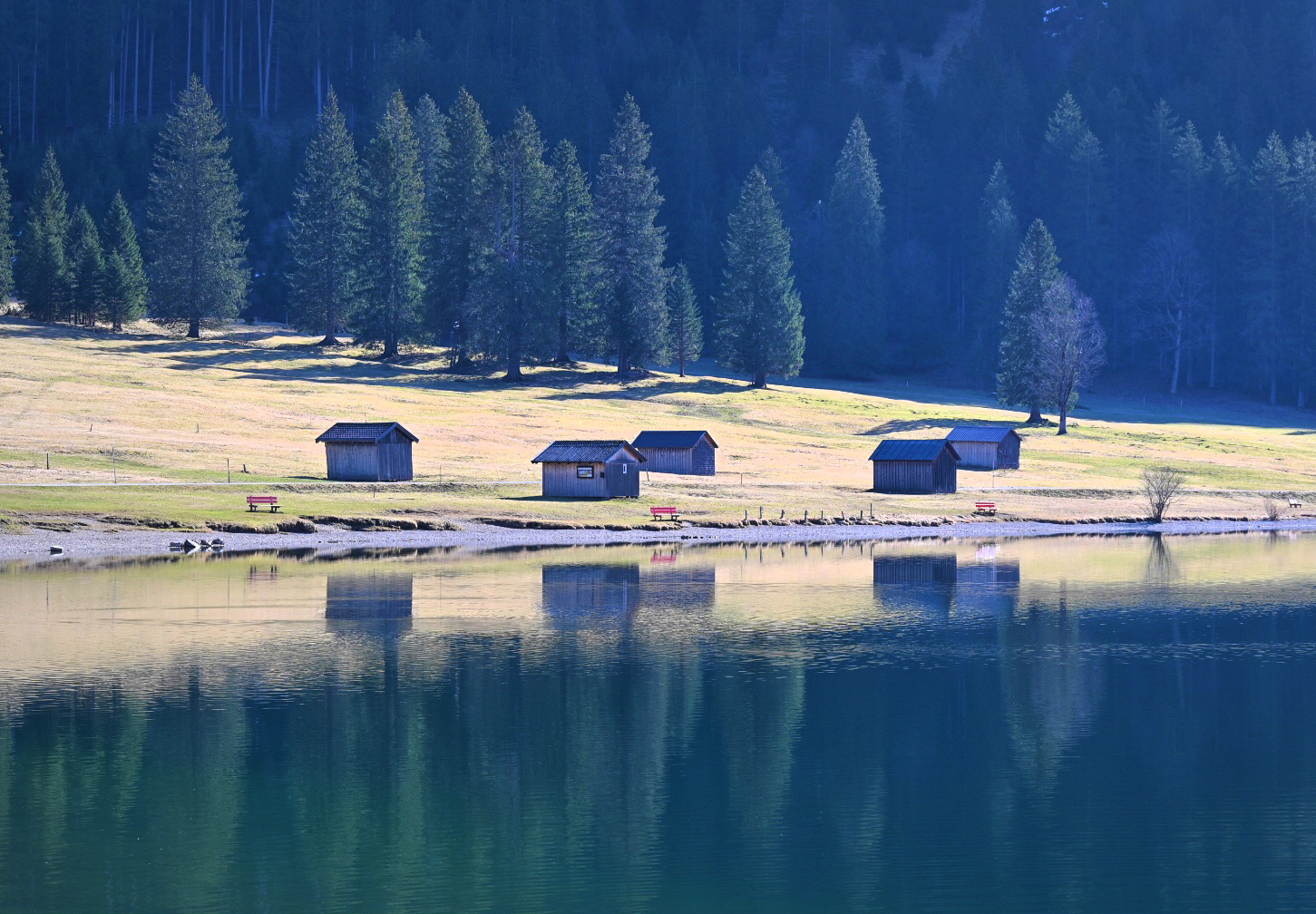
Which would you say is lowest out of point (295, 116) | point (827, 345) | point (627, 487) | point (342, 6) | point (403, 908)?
point (403, 908)

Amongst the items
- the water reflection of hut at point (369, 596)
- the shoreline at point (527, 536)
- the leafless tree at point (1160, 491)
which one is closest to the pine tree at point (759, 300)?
the leafless tree at point (1160, 491)

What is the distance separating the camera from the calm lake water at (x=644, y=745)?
2247 cm

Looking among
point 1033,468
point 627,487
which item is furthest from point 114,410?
point 1033,468

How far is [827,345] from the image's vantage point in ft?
460

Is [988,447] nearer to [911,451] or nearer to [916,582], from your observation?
[911,451]

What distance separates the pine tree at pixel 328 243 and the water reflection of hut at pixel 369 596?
208ft

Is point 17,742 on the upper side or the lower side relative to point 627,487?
lower

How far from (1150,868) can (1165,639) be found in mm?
22505

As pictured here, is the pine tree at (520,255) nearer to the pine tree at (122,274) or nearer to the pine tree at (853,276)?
the pine tree at (122,274)

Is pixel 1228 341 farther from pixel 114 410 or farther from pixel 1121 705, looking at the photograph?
pixel 1121 705

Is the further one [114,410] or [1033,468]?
[1033,468]

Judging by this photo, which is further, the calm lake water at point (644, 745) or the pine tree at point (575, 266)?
the pine tree at point (575, 266)

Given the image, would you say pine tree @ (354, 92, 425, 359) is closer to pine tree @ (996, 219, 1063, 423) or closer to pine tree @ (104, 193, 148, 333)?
pine tree @ (104, 193, 148, 333)

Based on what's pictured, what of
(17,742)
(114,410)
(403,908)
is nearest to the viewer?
(403,908)
